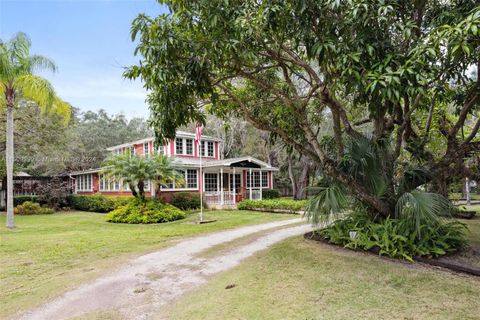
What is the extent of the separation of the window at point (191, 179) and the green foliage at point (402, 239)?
46.7 ft

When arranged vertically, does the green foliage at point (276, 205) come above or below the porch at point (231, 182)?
below

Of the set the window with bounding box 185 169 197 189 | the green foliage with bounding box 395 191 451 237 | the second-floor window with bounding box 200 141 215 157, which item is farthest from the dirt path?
the second-floor window with bounding box 200 141 215 157

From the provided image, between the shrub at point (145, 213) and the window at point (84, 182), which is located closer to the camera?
the shrub at point (145, 213)

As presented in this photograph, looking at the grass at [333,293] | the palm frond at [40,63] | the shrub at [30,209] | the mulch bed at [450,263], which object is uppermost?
the palm frond at [40,63]

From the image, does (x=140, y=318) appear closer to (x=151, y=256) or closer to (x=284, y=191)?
(x=151, y=256)

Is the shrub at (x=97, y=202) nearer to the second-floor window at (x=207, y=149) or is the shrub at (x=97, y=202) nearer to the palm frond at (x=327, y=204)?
the second-floor window at (x=207, y=149)

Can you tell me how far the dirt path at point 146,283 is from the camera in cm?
443

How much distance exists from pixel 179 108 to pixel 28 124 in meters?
16.6

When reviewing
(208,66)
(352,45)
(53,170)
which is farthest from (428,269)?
(53,170)

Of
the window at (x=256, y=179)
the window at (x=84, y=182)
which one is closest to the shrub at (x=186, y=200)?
the window at (x=256, y=179)

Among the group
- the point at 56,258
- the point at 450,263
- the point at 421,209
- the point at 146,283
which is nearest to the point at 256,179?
the point at 56,258

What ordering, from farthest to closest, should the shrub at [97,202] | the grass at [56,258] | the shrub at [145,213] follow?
the shrub at [97,202] → the shrub at [145,213] → the grass at [56,258]

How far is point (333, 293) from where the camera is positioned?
15.4 feet

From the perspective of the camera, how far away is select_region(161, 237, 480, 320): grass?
405 cm
